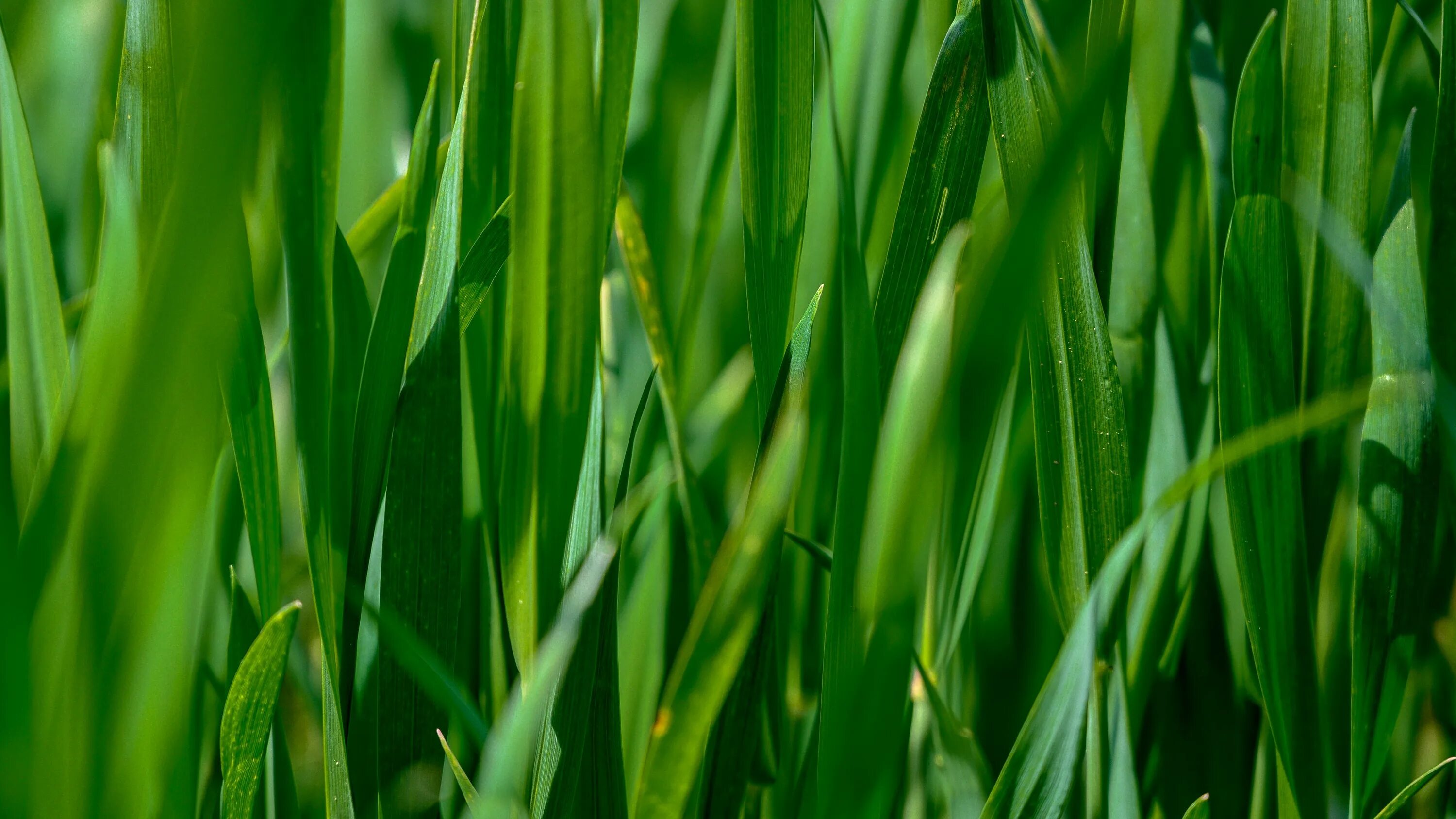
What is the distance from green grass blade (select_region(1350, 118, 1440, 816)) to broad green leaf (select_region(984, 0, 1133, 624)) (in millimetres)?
99

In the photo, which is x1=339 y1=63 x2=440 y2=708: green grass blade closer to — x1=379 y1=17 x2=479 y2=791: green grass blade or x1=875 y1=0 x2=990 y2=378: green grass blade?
x1=379 y1=17 x2=479 y2=791: green grass blade

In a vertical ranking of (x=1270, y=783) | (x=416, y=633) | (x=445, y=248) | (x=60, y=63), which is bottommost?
(x=1270, y=783)

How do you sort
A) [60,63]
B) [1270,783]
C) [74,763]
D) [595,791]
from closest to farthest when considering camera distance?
[74,763] < [595,791] < [1270,783] < [60,63]

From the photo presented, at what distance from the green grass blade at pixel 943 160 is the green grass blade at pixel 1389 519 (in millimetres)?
160

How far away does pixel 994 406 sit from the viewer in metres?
0.21

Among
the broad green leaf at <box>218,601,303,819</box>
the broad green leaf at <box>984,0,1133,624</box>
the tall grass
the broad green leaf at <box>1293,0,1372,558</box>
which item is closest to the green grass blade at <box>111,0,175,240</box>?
the tall grass

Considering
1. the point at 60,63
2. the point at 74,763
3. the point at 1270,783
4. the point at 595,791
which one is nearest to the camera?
the point at 74,763

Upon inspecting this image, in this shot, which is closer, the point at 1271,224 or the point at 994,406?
the point at 994,406

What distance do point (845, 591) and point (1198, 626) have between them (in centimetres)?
27

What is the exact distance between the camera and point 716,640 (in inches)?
7.9

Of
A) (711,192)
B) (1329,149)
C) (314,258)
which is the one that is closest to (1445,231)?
(1329,149)

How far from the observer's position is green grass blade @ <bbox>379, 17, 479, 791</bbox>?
0.95 ft

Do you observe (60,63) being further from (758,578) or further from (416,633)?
(758,578)

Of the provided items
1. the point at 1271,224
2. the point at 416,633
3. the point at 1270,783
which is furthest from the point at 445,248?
the point at 1270,783
